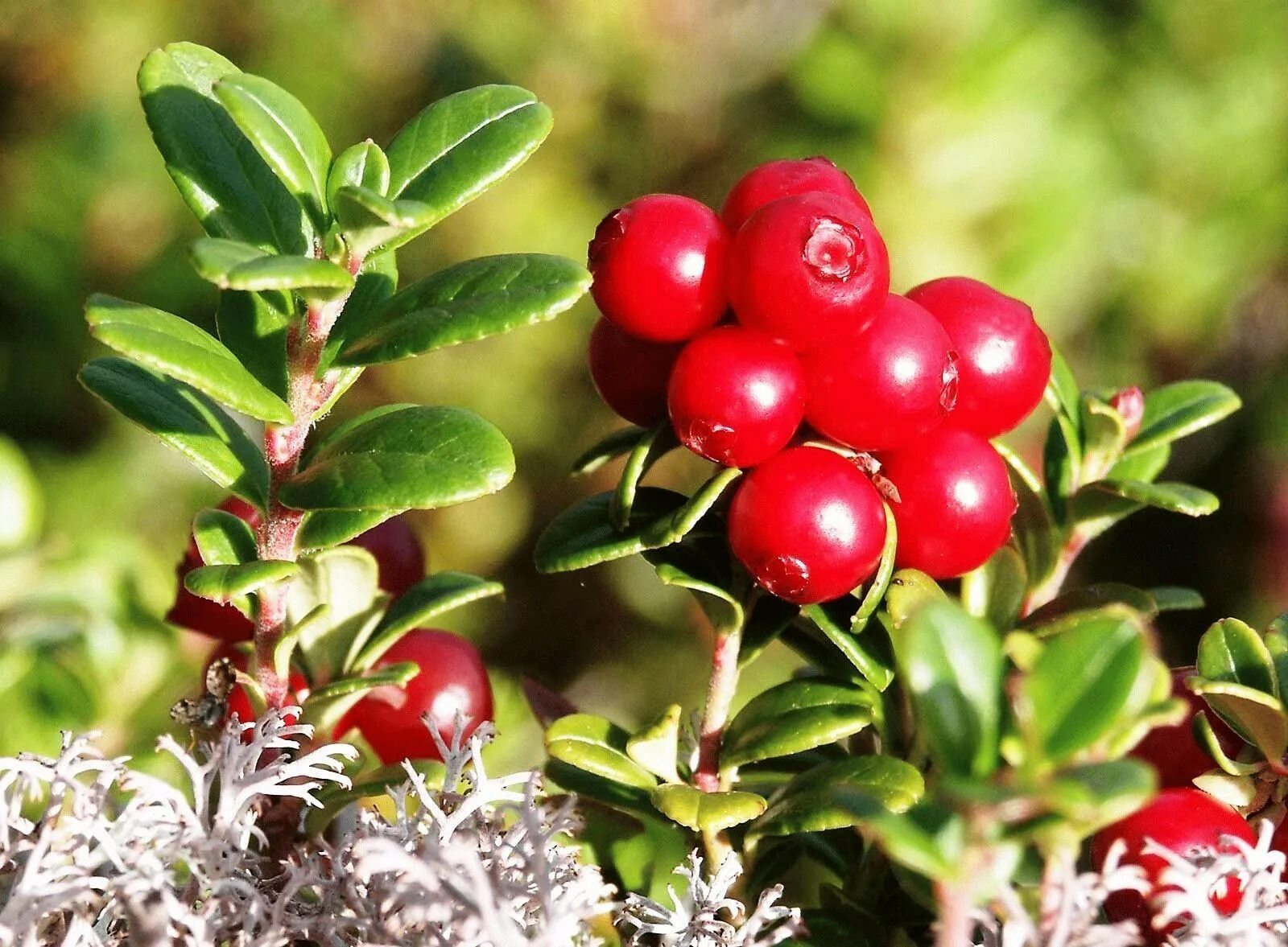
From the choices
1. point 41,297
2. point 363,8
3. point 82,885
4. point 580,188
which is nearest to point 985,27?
point 580,188

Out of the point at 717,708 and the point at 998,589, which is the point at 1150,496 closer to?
the point at 998,589

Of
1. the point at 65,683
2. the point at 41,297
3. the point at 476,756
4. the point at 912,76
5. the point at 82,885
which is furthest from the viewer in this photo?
the point at 912,76

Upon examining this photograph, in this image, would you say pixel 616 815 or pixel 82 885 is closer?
pixel 82 885

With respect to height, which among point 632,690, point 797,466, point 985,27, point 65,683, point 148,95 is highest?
point 985,27

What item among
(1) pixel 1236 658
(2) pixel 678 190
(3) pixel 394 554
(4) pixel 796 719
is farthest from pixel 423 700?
(2) pixel 678 190

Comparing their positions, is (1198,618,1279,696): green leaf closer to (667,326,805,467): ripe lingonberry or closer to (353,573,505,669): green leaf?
(667,326,805,467): ripe lingonberry

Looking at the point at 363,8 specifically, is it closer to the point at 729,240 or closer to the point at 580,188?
the point at 580,188
